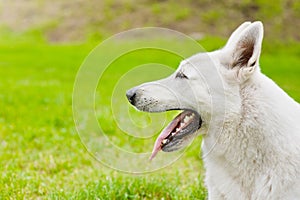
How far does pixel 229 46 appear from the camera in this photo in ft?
12.8

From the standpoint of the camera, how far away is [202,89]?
12.5 ft

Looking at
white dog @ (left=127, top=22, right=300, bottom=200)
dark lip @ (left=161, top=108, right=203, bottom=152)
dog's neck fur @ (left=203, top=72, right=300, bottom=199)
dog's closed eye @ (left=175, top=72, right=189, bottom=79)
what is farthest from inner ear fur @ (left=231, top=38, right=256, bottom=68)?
dark lip @ (left=161, top=108, right=203, bottom=152)

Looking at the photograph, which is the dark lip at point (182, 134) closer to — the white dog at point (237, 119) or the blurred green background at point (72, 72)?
the white dog at point (237, 119)

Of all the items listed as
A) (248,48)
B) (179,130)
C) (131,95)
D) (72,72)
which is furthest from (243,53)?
(72,72)

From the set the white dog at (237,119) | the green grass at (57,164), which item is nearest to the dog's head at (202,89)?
the white dog at (237,119)

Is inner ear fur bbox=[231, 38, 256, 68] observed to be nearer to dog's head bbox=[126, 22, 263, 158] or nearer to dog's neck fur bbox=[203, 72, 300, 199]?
dog's head bbox=[126, 22, 263, 158]

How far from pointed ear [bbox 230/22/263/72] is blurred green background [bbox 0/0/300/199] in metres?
1.94

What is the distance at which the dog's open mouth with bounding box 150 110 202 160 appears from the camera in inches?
151

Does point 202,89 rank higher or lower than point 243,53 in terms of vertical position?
lower

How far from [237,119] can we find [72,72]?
63.0ft

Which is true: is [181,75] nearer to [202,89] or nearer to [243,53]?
[202,89]

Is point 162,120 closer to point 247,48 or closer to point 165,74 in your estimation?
point 165,74

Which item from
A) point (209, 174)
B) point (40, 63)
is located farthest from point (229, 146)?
point (40, 63)

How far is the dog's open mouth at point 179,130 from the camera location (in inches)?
151
